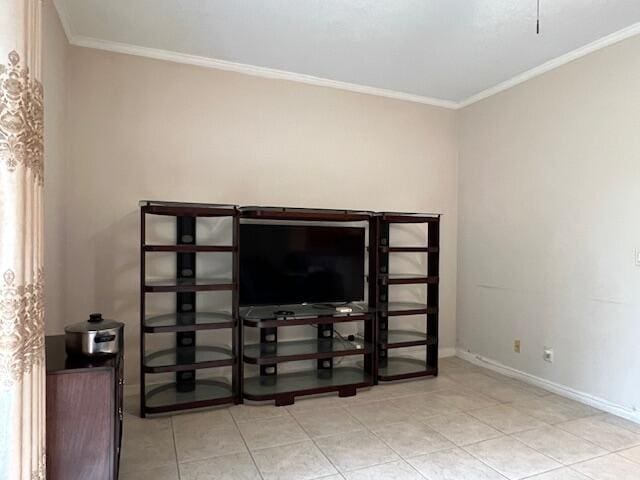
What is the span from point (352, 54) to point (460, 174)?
1.96 metres

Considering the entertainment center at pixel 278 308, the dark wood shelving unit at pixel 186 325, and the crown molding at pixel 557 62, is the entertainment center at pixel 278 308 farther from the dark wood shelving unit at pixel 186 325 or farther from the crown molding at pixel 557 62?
the crown molding at pixel 557 62

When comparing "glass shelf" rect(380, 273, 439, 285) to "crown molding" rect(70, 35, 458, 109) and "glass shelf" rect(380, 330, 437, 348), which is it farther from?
"crown molding" rect(70, 35, 458, 109)

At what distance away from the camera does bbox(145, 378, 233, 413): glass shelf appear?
9.80 feet

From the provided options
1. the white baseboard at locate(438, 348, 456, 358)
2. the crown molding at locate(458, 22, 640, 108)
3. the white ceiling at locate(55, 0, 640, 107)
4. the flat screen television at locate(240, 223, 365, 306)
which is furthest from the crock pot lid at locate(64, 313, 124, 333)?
the crown molding at locate(458, 22, 640, 108)

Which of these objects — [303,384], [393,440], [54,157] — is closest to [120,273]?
[54,157]

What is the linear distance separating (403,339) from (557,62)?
2.78 metres

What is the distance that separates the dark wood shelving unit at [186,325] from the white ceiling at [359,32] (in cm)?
131

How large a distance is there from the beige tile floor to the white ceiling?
9.30 ft

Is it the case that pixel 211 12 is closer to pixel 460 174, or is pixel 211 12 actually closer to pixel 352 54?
pixel 352 54

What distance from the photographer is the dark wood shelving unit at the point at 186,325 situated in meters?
2.93

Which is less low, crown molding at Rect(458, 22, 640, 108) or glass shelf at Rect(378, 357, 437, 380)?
crown molding at Rect(458, 22, 640, 108)

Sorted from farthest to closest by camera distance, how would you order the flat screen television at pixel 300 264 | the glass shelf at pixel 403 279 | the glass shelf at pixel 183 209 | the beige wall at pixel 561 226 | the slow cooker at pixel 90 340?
A: the glass shelf at pixel 403 279 → the flat screen television at pixel 300 264 → the beige wall at pixel 561 226 → the glass shelf at pixel 183 209 → the slow cooker at pixel 90 340

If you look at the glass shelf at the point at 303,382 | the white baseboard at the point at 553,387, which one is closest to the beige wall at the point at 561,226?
the white baseboard at the point at 553,387

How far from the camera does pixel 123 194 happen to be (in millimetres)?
3312
